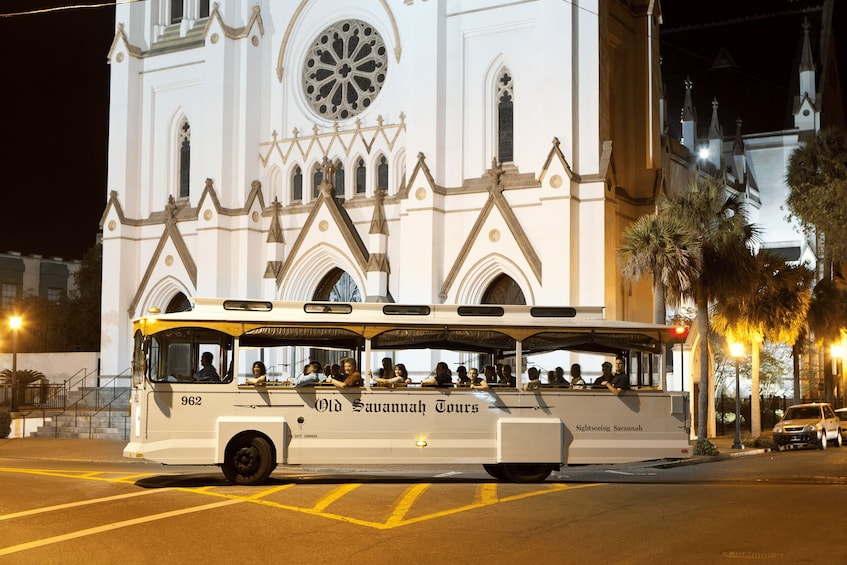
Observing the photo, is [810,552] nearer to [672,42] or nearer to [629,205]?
[629,205]

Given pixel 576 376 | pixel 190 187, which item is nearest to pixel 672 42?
pixel 190 187

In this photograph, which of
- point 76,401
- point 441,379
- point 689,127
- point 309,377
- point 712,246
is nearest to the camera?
point 309,377

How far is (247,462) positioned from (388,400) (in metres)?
2.51

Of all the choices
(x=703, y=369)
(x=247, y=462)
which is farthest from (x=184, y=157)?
(x=247, y=462)

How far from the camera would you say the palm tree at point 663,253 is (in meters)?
29.2

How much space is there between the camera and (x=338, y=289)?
1527 inches

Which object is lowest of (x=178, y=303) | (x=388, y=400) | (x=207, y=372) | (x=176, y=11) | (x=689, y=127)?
(x=388, y=400)

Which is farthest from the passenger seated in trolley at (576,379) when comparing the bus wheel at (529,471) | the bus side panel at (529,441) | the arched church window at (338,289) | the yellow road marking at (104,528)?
the arched church window at (338,289)

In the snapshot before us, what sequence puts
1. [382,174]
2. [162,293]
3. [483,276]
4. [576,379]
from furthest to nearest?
[162,293]
[382,174]
[483,276]
[576,379]

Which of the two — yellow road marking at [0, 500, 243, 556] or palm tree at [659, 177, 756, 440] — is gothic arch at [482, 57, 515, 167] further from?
yellow road marking at [0, 500, 243, 556]

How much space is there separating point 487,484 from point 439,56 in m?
20.2

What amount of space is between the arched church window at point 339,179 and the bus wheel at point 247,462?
69.7 feet

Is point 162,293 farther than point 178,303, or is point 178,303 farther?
point 178,303

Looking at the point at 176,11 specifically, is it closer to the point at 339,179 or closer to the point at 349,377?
the point at 339,179
